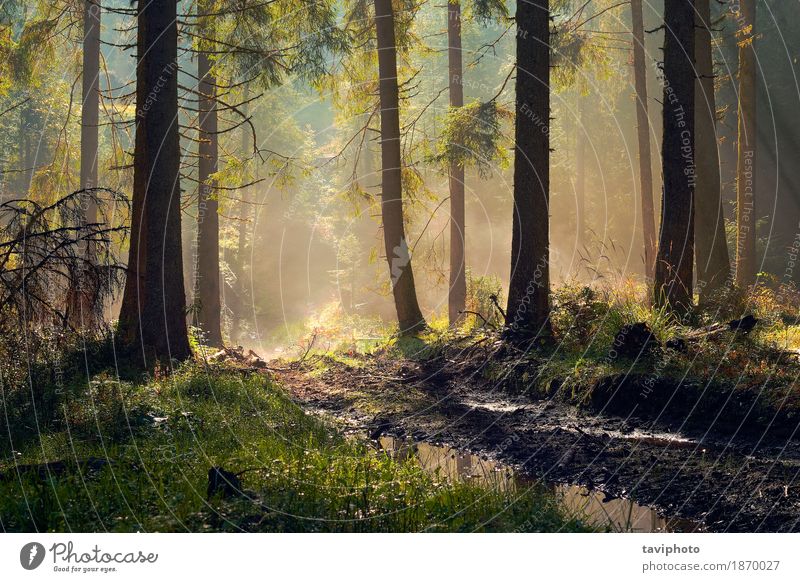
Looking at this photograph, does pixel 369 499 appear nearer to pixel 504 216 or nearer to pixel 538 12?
pixel 538 12

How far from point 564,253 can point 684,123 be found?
2935 cm

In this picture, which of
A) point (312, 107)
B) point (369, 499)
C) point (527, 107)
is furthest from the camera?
point (312, 107)

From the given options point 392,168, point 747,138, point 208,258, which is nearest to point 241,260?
point 208,258

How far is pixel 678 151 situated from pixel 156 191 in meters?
8.29

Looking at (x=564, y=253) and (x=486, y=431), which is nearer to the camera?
(x=486, y=431)

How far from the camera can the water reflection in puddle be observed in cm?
677

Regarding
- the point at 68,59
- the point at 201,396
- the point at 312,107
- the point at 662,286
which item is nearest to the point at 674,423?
the point at 662,286

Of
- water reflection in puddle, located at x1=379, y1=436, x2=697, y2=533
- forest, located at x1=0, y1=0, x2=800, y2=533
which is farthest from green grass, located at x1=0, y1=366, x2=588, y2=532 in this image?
water reflection in puddle, located at x1=379, y1=436, x2=697, y2=533

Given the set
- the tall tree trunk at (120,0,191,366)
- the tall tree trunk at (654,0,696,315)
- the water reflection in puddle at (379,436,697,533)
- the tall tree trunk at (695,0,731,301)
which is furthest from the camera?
the tall tree trunk at (695,0,731,301)

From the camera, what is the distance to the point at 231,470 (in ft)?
22.1

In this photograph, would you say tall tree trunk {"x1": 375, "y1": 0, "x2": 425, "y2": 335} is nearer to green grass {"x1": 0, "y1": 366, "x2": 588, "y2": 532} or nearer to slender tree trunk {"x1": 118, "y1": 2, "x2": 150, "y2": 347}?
slender tree trunk {"x1": 118, "y1": 2, "x2": 150, "y2": 347}

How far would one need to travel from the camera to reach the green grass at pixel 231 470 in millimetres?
5695

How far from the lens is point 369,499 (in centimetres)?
626

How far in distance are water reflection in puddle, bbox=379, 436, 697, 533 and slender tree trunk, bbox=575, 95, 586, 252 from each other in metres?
31.0
